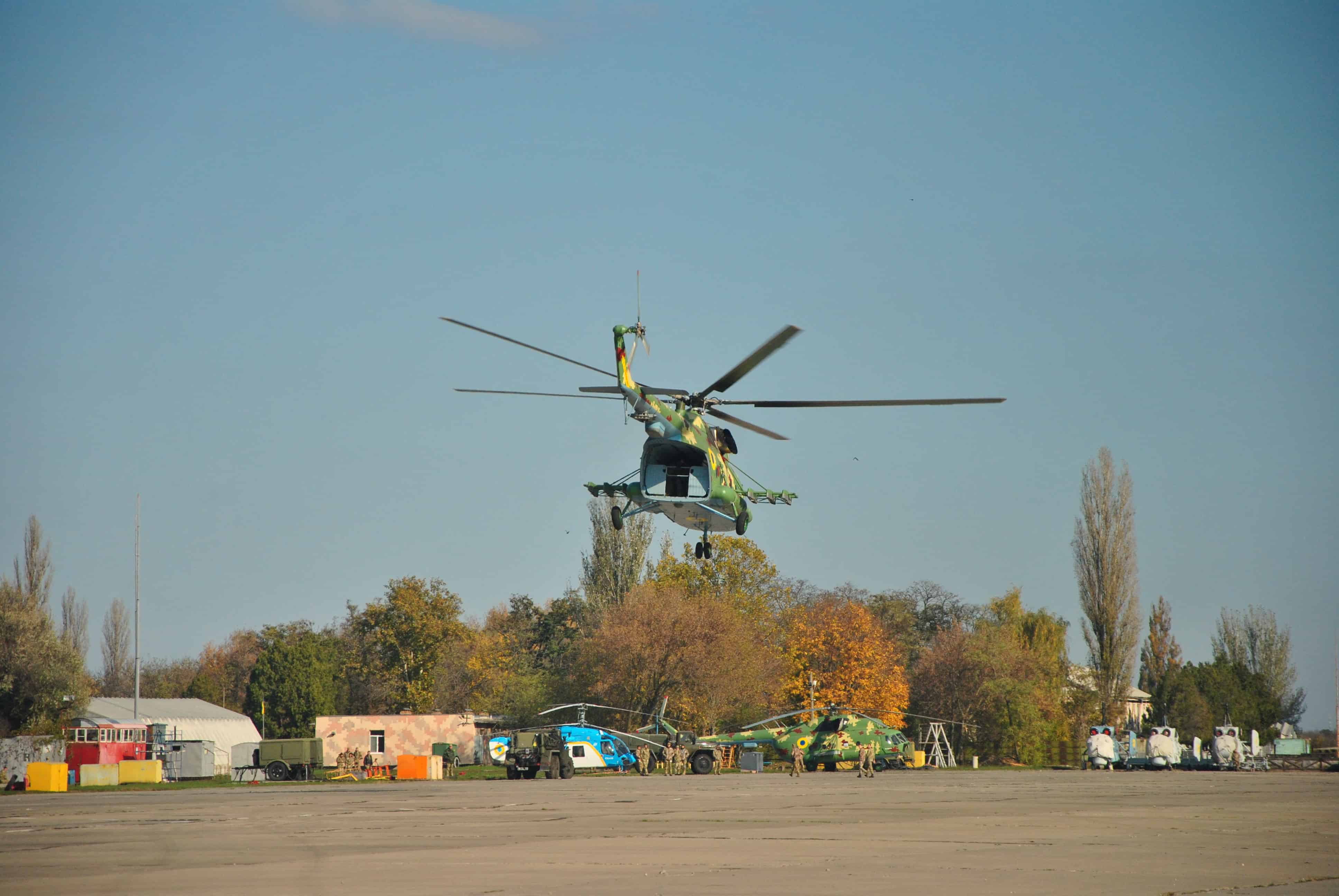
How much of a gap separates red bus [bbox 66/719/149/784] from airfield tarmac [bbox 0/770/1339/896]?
19.5 meters

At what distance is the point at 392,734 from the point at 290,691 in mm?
26835

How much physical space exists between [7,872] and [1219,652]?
300 ft

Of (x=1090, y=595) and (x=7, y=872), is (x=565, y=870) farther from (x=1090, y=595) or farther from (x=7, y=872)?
(x=1090, y=595)

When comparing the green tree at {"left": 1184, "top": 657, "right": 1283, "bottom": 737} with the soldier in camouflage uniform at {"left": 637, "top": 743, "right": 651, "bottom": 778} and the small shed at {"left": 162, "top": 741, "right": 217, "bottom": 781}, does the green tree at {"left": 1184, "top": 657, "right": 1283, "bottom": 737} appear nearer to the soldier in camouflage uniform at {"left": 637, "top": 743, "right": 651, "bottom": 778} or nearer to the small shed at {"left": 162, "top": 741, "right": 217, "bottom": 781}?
the soldier in camouflage uniform at {"left": 637, "top": 743, "right": 651, "bottom": 778}

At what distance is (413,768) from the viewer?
43.5 m

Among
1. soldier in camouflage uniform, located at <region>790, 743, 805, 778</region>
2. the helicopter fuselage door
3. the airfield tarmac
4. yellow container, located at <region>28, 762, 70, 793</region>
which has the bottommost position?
soldier in camouflage uniform, located at <region>790, 743, 805, 778</region>

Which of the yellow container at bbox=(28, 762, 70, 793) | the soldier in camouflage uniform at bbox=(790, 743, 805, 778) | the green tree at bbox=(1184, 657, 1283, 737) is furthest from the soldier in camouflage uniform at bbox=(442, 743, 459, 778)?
the green tree at bbox=(1184, 657, 1283, 737)

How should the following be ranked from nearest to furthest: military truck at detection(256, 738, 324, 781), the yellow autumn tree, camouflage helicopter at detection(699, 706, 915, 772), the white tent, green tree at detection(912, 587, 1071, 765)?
military truck at detection(256, 738, 324, 781) → camouflage helicopter at detection(699, 706, 915, 772) → the white tent → green tree at detection(912, 587, 1071, 765) → the yellow autumn tree

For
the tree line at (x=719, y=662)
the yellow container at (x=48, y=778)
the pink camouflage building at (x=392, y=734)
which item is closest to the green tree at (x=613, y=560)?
the tree line at (x=719, y=662)

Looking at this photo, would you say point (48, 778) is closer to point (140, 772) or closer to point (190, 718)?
point (140, 772)

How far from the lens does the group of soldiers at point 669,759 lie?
44.8m

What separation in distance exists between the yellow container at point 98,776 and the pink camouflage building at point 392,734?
8818 mm

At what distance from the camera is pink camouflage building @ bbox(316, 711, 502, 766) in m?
50.4

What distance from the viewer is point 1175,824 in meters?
18.6
